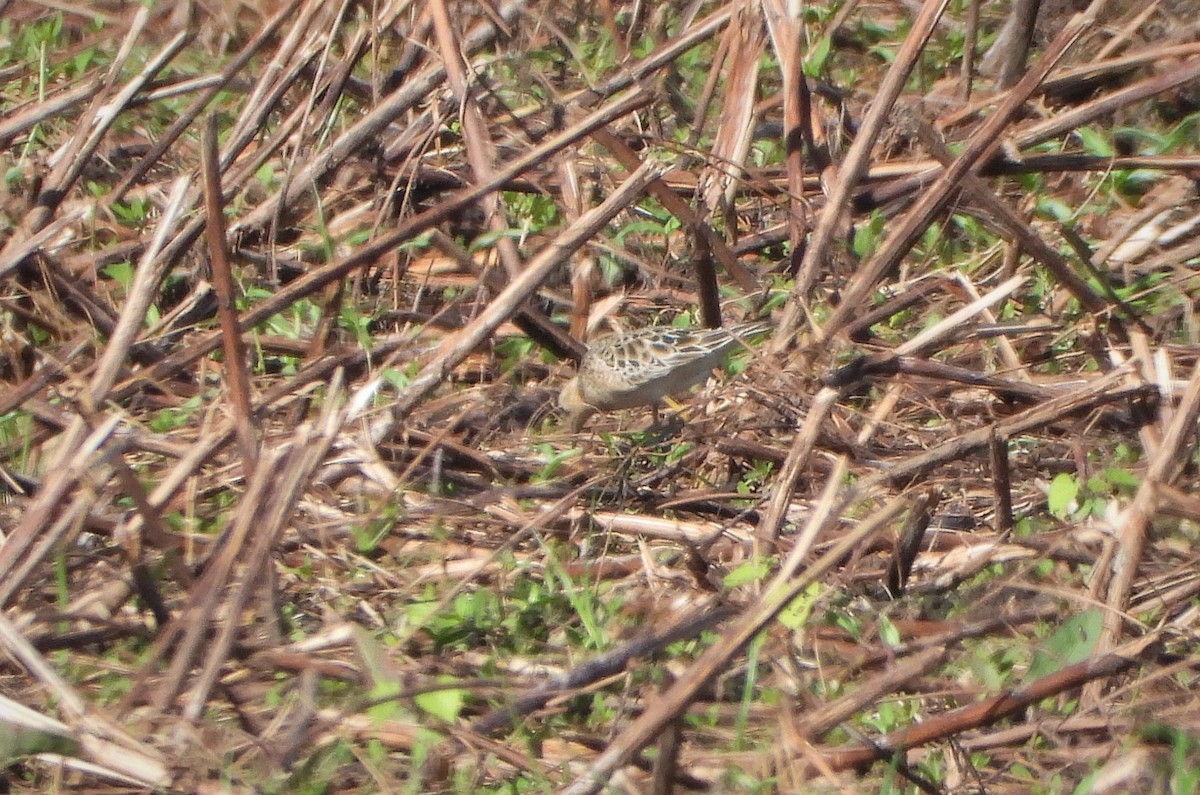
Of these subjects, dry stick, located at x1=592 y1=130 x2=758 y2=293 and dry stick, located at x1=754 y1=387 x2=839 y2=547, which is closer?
dry stick, located at x1=754 y1=387 x2=839 y2=547

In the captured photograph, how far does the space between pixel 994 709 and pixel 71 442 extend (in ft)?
8.88

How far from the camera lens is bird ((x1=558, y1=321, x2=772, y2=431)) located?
17.9ft

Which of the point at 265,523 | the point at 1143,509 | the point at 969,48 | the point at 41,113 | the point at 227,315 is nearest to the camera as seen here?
the point at 265,523

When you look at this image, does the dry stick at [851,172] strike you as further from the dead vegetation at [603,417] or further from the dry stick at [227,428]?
the dry stick at [227,428]

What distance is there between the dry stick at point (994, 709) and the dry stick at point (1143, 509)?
294 millimetres

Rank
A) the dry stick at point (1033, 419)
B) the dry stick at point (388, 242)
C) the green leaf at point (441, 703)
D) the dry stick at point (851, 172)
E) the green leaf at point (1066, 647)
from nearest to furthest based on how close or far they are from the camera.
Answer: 1. the green leaf at point (441, 703)
2. the green leaf at point (1066, 647)
3. the dry stick at point (1033, 419)
4. the dry stick at point (851, 172)
5. the dry stick at point (388, 242)

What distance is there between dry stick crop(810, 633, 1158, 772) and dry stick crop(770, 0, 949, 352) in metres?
1.74

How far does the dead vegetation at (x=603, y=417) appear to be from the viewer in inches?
141

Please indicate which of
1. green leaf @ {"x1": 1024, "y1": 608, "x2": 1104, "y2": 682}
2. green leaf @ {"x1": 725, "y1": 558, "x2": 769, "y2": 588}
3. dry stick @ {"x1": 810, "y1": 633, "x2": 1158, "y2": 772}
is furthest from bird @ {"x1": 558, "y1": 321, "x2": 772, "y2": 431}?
dry stick @ {"x1": 810, "y1": 633, "x2": 1158, "y2": 772}

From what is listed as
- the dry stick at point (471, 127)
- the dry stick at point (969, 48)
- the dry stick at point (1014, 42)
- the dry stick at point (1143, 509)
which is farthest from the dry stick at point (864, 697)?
the dry stick at point (1014, 42)

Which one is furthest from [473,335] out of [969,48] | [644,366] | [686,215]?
[969,48]

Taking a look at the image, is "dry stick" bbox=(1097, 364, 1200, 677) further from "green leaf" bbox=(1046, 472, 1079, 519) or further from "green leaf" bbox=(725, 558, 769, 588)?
"green leaf" bbox=(725, 558, 769, 588)

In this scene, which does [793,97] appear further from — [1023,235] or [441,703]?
[441,703]

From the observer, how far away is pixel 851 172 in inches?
194
